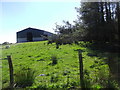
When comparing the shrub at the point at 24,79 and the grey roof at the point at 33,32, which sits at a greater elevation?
the grey roof at the point at 33,32

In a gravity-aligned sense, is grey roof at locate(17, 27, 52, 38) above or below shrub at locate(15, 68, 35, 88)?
above

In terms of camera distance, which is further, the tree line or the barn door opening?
the barn door opening

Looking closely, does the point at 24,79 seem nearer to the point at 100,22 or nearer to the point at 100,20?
the point at 100,22

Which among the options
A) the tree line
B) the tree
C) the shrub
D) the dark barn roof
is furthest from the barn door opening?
the shrub

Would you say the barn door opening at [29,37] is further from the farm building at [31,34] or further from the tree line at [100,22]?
the tree line at [100,22]

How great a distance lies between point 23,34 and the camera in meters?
32.4

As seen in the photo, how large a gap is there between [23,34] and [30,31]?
2325 millimetres

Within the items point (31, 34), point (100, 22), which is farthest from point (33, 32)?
point (100, 22)

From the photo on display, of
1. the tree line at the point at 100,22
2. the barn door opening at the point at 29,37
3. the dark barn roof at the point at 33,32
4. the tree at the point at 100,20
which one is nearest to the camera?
the tree line at the point at 100,22

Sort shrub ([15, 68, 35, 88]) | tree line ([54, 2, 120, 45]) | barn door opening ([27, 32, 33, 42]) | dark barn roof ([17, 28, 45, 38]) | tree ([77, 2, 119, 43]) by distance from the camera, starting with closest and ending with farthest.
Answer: shrub ([15, 68, 35, 88])
tree line ([54, 2, 120, 45])
tree ([77, 2, 119, 43])
dark barn roof ([17, 28, 45, 38])
barn door opening ([27, 32, 33, 42])

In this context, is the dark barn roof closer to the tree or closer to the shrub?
the tree

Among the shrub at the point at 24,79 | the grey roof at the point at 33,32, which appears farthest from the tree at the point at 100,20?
the grey roof at the point at 33,32

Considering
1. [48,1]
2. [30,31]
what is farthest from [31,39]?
[48,1]

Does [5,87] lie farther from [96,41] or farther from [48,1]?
[96,41]
